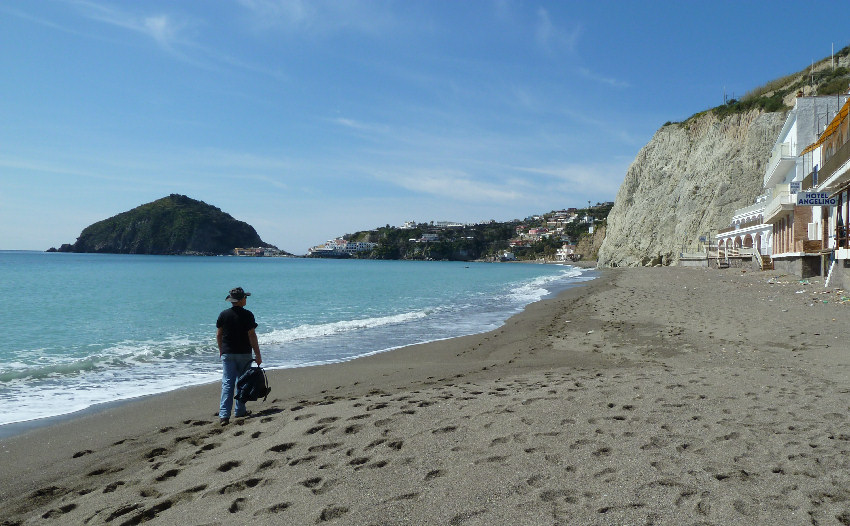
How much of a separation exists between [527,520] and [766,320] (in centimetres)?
1166

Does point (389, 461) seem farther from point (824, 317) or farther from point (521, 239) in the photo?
point (521, 239)

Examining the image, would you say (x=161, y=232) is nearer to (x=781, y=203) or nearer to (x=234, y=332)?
(x=781, y=203)

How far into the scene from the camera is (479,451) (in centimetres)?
413

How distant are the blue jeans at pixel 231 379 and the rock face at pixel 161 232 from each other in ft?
610

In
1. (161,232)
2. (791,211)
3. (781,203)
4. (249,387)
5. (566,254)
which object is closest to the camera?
(249,387)

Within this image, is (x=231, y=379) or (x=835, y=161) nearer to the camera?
(x=231, y=379)

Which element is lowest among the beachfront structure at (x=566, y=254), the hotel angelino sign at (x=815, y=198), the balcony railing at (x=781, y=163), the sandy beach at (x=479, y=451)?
the sandy beach at (x=479, y=451)

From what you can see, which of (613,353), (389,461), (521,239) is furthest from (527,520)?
(521,239)

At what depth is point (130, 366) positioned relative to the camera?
35.0 feet

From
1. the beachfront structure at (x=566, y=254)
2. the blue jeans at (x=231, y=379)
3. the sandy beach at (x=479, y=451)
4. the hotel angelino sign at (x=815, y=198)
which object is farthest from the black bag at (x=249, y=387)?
the beachfront structure at (x=566, y=254)

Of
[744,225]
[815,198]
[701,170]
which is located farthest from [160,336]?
[701,170]

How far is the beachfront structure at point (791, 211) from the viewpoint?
985 inches

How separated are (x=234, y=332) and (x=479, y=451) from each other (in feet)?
11.7

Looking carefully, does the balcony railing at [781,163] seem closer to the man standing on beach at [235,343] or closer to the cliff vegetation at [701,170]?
the cliff vegetation at [701,170]
